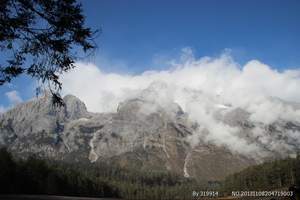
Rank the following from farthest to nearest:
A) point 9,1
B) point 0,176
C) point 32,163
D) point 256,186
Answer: point 256,186
point 32,163
point 0,176
point 9,1

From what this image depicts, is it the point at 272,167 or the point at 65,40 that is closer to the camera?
the point at 65,40

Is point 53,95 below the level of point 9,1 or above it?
below

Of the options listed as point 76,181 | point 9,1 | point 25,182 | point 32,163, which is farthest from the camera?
point 76,181

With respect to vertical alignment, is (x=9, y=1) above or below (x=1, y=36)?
above

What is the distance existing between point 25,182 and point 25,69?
259 feet

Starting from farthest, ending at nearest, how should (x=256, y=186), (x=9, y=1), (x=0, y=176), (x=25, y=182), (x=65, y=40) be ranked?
(x=256, y=186) < (x=25, y=182) < (x=0, y=176) < (x=65, y=40) < (x=9, y=1)

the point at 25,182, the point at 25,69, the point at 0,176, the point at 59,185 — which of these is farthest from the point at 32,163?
the point at 25,69

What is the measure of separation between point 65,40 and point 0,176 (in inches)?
2785

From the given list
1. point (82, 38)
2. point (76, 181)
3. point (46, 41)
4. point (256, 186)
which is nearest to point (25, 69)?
point (46, 41)

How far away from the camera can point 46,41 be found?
49.0 ft

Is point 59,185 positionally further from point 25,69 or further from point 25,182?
point 25,69

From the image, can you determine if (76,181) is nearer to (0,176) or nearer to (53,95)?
(0,176)

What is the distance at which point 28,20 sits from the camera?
14750mm

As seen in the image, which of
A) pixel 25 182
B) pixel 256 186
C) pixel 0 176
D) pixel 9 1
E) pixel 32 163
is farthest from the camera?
pixel 256 186
